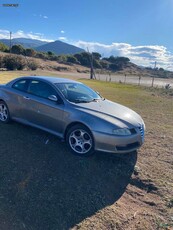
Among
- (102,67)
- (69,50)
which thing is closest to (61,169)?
(102,67)

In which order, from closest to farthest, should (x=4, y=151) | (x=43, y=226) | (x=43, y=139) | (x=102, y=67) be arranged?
(x=43, y=226) < (x=4, y=151) < (x=43, y=139) < (x=102, y=67)

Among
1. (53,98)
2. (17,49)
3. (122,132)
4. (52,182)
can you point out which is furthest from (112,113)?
(17,49)

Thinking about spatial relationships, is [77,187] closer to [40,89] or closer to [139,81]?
[40,89]

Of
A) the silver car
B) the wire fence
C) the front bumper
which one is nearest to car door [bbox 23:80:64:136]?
the silver car

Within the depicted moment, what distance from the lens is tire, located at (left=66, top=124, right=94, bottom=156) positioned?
4.93 m

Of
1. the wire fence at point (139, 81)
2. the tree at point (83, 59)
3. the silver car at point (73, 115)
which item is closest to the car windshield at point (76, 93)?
the silver car at point (73, 115)

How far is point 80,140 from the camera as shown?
16.5ft

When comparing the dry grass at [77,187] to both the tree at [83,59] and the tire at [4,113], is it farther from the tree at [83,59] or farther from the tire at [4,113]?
the tree at [83,59]

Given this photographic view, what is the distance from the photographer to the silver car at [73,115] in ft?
15.8

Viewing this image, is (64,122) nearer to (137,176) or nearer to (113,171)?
(113,171)

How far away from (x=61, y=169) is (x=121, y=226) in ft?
5.12

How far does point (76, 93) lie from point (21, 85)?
1507 millimetres

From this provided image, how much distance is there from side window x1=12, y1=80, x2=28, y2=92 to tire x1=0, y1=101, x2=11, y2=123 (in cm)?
56

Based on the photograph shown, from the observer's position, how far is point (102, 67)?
87438 mm
